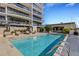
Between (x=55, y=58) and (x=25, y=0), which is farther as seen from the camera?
(x=25, y=0)

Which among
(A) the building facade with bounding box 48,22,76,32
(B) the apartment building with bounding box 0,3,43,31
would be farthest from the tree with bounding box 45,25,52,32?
(B) the apartment building with bounding box 0,3,43,31

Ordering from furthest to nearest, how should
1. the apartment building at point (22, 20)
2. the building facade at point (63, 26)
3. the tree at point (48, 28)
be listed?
the apartment building at point (22, 20)
the tree at point (48, 28)
the building facade at point (63, 26)

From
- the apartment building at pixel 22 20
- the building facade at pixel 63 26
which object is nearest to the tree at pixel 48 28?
the building facade at pixel 63 26

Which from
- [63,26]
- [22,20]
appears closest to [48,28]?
[63,26]

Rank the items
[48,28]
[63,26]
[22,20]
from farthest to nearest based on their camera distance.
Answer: [22,20], [48,28], [63,26]

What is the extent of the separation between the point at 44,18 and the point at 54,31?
0.58 metres

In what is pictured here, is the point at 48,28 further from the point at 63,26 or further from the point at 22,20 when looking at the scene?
the point at 22,20

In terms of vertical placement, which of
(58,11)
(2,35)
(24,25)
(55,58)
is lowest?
(55,58)

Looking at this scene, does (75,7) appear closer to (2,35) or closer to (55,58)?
(55,58)

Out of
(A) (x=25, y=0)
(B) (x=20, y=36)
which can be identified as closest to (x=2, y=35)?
(B) (x=20, y=36)

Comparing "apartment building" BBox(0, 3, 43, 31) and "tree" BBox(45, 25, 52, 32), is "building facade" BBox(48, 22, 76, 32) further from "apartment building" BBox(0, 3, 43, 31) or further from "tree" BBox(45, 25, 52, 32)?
"apartment building" BBox(0, 3, 43, 31)

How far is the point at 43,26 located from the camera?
17.3 feet

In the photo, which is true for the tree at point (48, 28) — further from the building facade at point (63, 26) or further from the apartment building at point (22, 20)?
the apartment building at point (22, 20)

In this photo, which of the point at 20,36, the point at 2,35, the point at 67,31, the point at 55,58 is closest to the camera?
the point at 55,58
